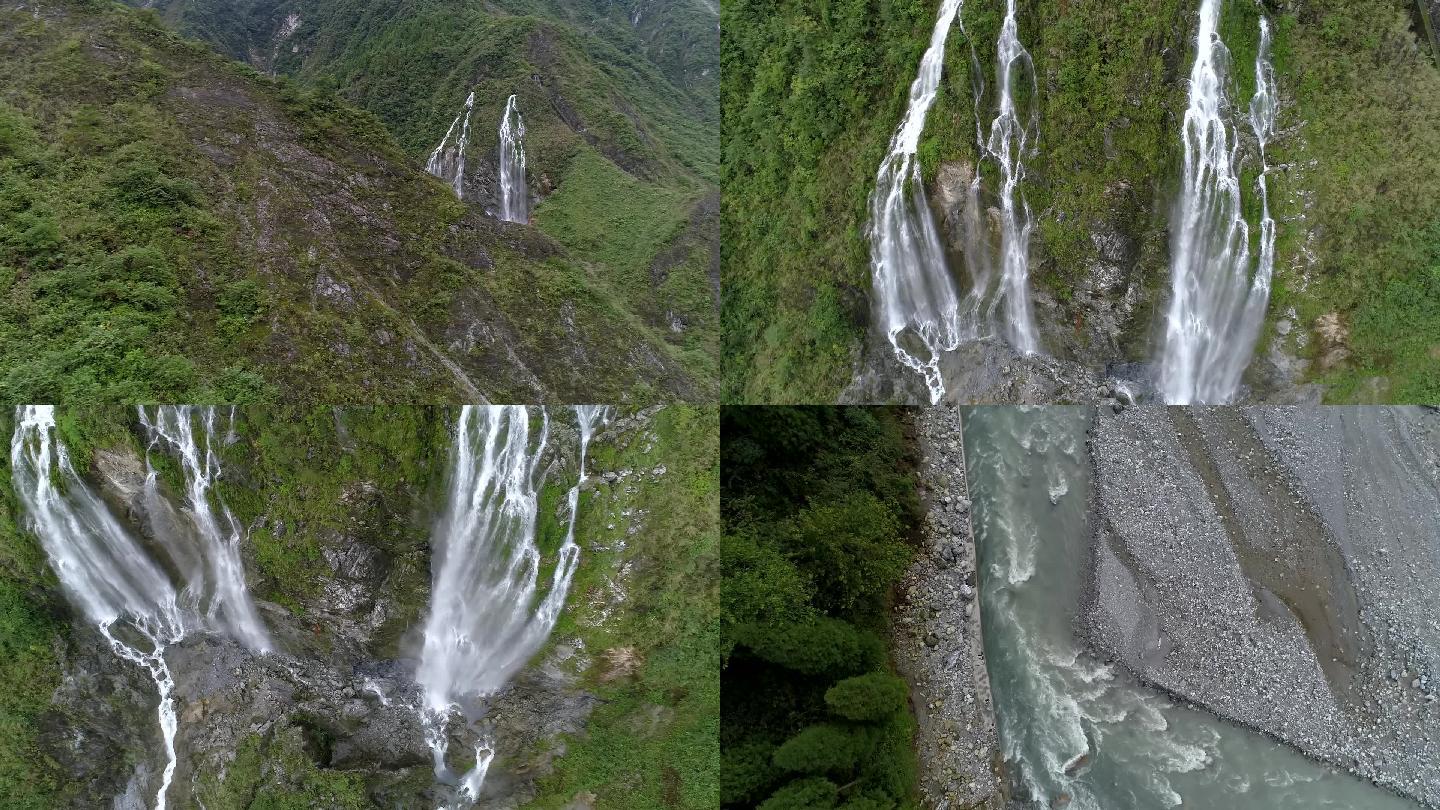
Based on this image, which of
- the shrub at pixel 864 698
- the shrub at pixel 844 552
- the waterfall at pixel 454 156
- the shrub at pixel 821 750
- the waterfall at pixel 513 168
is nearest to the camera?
the shrub at pixel 821 750

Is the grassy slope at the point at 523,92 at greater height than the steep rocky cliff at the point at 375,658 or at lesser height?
greater

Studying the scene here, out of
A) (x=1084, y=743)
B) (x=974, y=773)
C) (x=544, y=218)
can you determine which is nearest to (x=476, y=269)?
(x=544, y=218)

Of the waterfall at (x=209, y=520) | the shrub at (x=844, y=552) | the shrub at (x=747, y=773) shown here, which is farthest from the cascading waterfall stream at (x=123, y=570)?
the shrub at (x=844, y=552)

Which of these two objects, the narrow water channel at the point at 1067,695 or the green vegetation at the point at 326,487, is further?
the narrow water channel at the point at 1067,695

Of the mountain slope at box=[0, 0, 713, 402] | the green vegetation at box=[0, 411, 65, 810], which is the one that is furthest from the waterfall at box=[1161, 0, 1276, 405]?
the green vegetation at box=[0, 411, 65, 810]

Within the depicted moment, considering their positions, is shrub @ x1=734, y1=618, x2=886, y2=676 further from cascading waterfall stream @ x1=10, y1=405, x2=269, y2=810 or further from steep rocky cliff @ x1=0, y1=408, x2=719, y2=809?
cascading waterfall stream @ x1=10, y1=405, x2=269, y2=810

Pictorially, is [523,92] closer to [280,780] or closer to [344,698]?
[344,698]

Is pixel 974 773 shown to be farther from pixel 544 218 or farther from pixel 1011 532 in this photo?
pixel 544 218

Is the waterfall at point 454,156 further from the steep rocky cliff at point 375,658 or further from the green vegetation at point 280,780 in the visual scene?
the green vegetation at point 280,780
